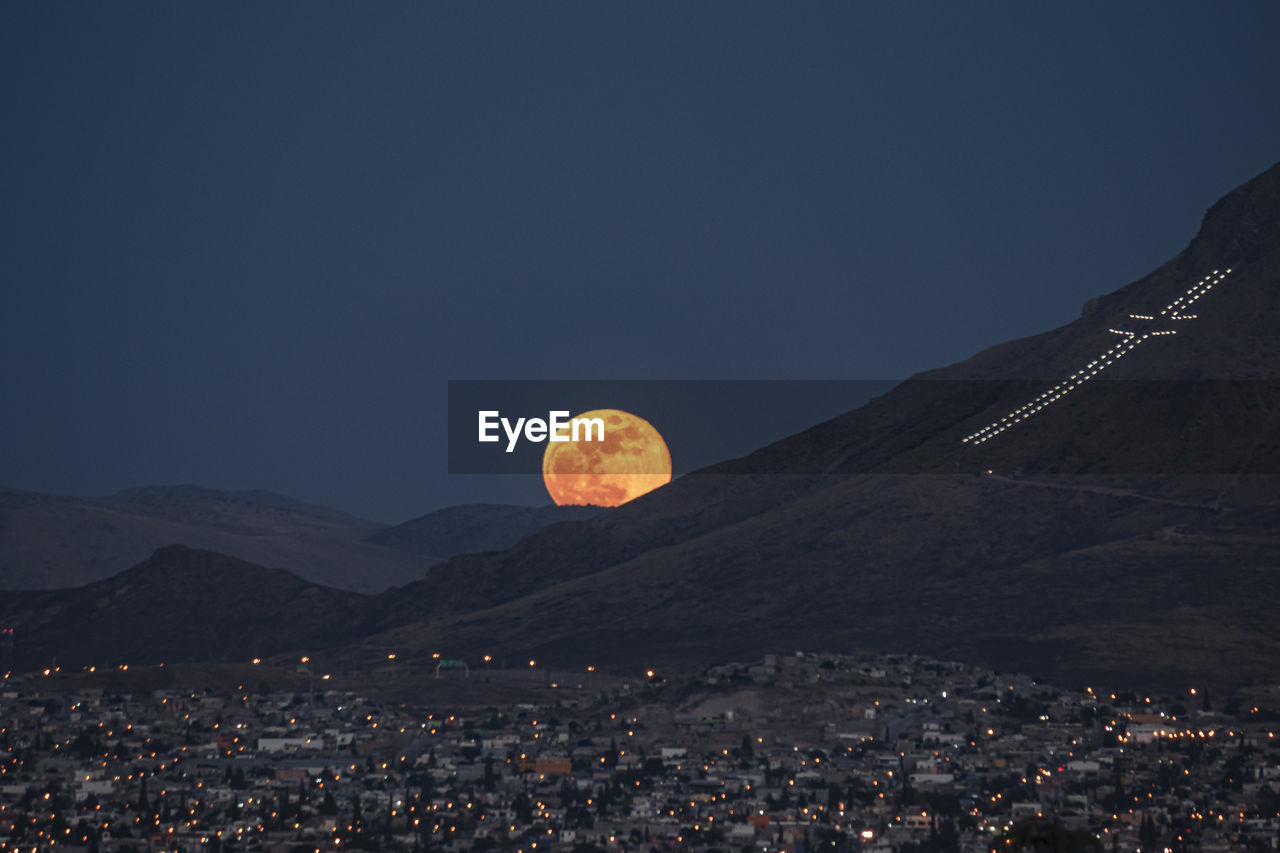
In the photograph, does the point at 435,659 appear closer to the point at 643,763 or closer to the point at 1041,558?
the point at 1041,558

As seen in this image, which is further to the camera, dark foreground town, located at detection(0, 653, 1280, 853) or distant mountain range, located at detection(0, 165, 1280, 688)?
distant mountain range, located at detection(0, 165, 1280, 688)

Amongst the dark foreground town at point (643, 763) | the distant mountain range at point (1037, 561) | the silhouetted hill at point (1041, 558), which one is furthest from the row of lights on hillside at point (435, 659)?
the silhouetted hill at point (1041, 558)

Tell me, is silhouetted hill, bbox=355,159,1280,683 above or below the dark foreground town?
above

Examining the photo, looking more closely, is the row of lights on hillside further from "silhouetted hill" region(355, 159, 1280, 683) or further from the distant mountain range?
"silhouetted hill" region(355, 159, 1280, 683)

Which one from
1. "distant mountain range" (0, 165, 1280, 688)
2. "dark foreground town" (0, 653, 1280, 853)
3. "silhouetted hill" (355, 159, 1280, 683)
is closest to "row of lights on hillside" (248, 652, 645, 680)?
"distant mountain range" (0, 165, 1280, 688)

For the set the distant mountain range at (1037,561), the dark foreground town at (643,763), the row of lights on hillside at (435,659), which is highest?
the distant mountain range at (1037,561)

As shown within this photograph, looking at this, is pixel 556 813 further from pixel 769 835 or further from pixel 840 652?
pixel 840 652

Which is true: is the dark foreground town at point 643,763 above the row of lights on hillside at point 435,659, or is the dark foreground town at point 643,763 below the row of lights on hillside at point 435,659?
below

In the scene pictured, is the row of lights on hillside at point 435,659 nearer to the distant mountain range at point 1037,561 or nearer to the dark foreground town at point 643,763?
the distant mountain range at point 1037,561

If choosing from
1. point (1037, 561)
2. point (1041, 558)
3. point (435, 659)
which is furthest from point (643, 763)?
point (1041, 558)

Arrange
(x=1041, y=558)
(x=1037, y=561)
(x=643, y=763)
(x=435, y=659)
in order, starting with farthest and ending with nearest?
1. (x=435, y=659)
2. (x=1041, y=558)
3. (x=1037, y=561)
4. (x=643, y=763)

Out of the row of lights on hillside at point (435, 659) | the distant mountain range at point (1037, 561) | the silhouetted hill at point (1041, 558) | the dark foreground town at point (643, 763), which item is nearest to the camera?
the dark foreground town at point (643, 763)

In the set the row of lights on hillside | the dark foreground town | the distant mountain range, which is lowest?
the dark foreground town
